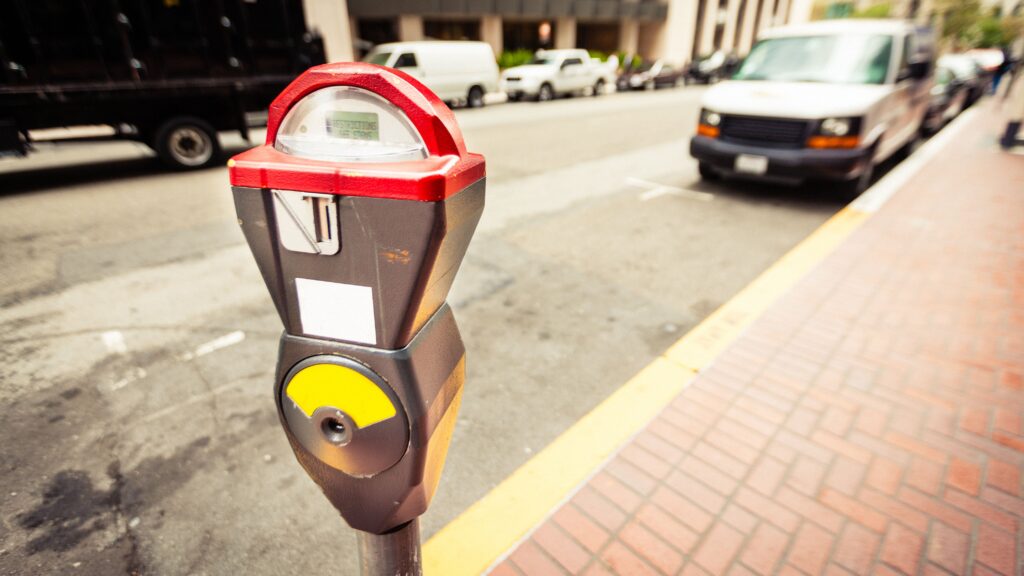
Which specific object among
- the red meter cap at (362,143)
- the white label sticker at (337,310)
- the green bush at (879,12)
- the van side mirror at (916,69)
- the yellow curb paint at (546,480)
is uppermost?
the green bush at (879,12)

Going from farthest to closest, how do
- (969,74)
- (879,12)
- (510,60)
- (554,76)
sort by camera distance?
(879,12) → (510,60) → (554,76) → (969,74)

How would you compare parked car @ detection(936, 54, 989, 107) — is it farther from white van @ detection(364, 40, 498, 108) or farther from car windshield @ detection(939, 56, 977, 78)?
white van @ detection(364, 40, 498, 108)

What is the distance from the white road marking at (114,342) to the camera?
3080 mm

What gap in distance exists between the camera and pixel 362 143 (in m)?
1.02

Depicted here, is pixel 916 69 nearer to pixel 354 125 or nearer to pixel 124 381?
pixel 354 125

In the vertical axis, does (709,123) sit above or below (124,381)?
above

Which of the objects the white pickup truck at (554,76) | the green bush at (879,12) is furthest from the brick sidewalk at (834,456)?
the green bush at (879,12)

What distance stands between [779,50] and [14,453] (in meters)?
7.42

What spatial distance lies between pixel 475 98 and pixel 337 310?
613 inches

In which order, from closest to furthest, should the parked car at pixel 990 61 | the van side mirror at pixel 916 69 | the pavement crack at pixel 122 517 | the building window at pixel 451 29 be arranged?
1. the pavement crack at pixel 122 517
2. the van side mirror at pixel 916 69
3. the parked car at pixel 990 61
4. the building window at pixel 451 29

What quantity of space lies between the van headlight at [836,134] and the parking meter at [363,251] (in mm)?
5297

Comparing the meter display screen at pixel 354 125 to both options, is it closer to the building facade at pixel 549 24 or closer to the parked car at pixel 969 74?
the building facade at pixel 549 24

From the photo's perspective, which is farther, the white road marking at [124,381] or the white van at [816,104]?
the white van at [816,104]

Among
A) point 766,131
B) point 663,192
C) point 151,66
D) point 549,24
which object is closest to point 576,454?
point 766,131
